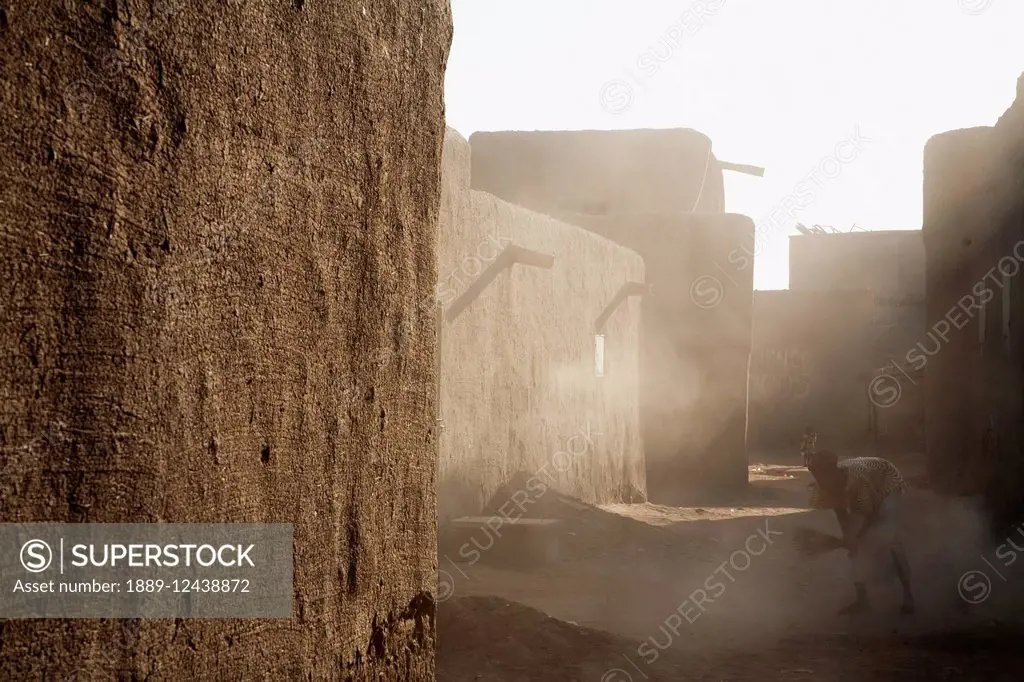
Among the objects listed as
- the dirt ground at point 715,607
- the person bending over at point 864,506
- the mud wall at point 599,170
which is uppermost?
the mud wall at point 599,170

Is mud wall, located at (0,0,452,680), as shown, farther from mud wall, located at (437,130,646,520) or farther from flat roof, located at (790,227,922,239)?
flat roof, located at (790,227,922,239)

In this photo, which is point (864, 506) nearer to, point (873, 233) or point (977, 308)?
point (977, 308)

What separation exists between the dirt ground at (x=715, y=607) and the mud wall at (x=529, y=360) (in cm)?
66

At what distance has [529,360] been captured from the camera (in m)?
10.1

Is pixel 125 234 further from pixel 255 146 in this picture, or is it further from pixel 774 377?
pixel 774 377

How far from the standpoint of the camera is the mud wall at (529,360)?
27.2ft

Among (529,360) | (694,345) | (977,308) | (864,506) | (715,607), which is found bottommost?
(715,607)

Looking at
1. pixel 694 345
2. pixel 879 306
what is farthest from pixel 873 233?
pixel 694 345

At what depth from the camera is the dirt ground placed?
19.7ft

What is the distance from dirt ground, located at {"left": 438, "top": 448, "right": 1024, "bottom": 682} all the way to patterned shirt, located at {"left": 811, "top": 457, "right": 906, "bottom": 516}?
2.62 ft

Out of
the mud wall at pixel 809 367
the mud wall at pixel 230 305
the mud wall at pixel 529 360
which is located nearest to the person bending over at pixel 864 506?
the mud wall at pixel 529 360

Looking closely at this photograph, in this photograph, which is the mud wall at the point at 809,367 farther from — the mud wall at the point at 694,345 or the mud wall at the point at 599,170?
the mud wall at the point at 694,345

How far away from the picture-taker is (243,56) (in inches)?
70.2

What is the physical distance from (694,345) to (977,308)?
4.10 meters
